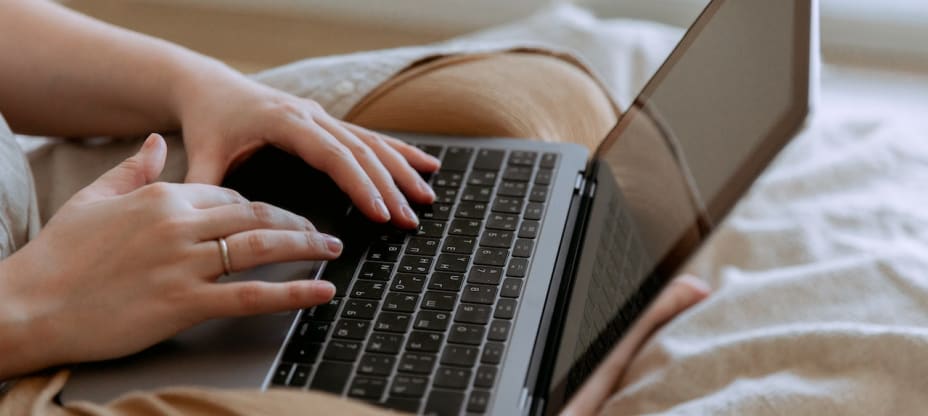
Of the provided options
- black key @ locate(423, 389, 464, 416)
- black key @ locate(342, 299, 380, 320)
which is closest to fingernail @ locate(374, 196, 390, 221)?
black key @ locate(342, 299, 380, 320)

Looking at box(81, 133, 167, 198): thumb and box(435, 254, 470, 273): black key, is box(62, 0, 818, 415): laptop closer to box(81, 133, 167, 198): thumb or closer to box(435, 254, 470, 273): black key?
box(435, 254, 470, 273): black key

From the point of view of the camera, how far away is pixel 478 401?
705mm

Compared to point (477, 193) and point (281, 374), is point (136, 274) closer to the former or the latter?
point (281, 374)

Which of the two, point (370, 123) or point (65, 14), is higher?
→ point (65, 14)

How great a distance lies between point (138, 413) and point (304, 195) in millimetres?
321

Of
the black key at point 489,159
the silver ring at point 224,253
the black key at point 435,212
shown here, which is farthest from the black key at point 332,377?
the black key at point 489,159

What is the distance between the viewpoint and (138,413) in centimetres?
67

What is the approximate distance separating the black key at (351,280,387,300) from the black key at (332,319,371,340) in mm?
34

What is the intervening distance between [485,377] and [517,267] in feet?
0.48

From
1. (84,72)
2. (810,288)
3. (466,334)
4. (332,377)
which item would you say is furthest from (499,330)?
(84,72)

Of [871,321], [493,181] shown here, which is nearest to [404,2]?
[493,181]

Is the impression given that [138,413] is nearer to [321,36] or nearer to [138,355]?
[138,355]

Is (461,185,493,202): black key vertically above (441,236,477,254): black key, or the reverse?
(441,236,477,254): black key

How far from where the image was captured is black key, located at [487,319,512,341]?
0.77 m
